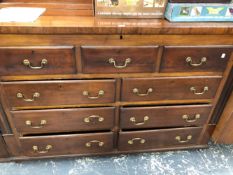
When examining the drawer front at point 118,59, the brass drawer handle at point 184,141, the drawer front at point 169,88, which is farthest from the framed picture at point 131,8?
the brass drawer handle at point 184,141

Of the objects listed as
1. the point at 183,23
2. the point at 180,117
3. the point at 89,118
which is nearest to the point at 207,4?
the point at 183,23

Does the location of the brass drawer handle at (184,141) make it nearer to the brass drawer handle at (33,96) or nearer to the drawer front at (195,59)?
the drawer front at (195,59)

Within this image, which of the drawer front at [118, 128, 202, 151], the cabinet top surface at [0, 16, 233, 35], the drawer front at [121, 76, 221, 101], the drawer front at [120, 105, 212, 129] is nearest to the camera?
the cabinet top surface at [0, 16, 233, 35]

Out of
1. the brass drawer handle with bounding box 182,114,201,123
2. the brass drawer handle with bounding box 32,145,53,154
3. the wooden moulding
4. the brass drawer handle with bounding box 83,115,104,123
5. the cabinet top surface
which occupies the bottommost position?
the brass drawer handle with bounding box 32,145,53,154

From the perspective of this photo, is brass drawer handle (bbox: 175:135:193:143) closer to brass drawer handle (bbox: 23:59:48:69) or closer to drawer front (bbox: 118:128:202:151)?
drawer front (bbox: 118:128:202:151)

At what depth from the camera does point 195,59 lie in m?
1.01

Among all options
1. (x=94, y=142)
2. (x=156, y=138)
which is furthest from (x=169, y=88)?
(x=94, y=142)

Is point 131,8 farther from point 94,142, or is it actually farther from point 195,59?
point 94,142

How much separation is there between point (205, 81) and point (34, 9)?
1.00 metres

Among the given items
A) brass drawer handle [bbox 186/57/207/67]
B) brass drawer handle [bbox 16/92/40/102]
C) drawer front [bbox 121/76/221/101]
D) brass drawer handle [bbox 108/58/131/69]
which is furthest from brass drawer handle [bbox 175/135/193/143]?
brass drawer handle [bbox 16/92/40/102]

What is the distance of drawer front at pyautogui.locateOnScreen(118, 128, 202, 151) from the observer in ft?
4.20

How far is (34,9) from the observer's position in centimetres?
104

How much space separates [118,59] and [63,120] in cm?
49

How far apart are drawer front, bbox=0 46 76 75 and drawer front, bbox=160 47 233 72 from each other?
0.47 metres
